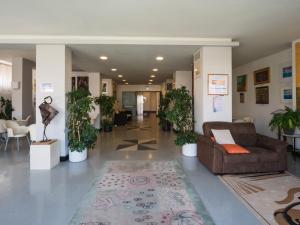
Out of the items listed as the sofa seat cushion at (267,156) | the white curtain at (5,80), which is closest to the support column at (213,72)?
the sofa seat cushion at (267,156)

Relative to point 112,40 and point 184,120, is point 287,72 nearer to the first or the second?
point 184,120

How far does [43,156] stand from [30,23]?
8.36 feet

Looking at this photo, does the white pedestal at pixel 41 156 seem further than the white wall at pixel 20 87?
No

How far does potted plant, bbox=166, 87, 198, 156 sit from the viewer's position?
5211 mm

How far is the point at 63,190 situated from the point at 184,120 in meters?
3.21

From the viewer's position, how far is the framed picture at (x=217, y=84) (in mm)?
4906

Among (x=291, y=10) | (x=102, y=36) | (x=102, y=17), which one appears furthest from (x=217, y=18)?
(x=102, y=36)

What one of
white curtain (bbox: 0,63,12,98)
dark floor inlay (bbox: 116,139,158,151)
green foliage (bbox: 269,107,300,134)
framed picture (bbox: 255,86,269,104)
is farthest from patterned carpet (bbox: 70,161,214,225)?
white curtain (bbox: 0,63,12,98)

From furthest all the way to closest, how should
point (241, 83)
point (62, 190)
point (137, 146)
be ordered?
point (241, 83) < point (137, 146) < point (62, 190)

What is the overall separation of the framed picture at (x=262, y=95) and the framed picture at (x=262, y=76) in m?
0.21

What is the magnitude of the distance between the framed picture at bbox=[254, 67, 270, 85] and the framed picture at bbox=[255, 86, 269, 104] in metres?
0.21

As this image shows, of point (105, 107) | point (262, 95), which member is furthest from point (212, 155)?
point (105, 107)

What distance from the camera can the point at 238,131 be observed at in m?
4.66

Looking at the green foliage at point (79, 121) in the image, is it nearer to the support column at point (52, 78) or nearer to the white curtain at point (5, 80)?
the support column at point (52, 78)
